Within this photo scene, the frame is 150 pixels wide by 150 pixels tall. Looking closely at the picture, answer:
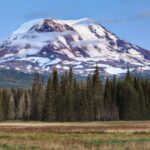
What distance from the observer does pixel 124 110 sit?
445 ft

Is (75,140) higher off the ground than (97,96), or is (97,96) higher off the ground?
(97,96)

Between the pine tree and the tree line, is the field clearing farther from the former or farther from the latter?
the pine tree

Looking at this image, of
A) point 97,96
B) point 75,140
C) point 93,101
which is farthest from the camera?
point 97,96

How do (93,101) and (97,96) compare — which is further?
(97,96)

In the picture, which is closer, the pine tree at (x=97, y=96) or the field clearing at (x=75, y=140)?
the field clearing at (x=75, y=140)

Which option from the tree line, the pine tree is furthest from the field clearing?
the pine tree

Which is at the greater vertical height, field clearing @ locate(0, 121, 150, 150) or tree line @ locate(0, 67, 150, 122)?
tree line @ locate(0, 67, 150, 122)

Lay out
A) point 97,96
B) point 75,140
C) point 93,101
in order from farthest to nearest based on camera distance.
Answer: point 97,96, point 93,101, point 75,140

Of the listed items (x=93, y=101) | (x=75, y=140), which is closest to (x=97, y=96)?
(x=93, y=101)

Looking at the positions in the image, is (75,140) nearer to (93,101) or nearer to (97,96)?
(93,101)

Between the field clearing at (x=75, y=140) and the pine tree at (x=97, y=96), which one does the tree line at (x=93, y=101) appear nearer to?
the pine tree at (x=97, y=96)

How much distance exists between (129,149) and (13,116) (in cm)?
13011

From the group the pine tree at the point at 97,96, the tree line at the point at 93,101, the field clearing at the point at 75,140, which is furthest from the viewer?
the pine tree at the point at 97,96

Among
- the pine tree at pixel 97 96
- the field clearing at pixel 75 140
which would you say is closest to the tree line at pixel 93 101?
the pine tree at pixel 97 96
